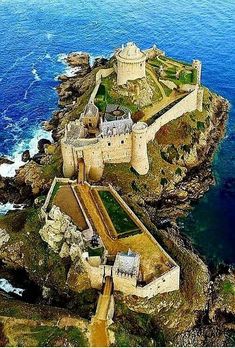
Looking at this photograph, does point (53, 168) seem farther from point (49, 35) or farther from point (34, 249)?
point (49, 35)

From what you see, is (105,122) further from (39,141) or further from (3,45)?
(3,45)

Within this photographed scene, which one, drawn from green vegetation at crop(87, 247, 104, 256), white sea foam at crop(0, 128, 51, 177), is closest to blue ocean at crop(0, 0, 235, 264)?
white sea foam at crop(0, 128, 51, 177)

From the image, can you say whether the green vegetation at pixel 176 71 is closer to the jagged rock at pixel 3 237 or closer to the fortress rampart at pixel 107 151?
the fortress rampart at pixel 107 151

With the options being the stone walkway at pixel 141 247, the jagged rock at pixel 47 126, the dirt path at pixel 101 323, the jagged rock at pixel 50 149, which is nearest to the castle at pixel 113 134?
the jagged rock at pixel 50 149

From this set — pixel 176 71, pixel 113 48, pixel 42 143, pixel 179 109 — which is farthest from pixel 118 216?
pixel 113 48

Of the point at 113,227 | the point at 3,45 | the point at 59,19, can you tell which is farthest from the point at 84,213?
the point at 59,19

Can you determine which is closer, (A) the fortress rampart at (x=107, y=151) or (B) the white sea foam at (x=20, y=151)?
(A) the fortress rampart at (x=107, y=151)
